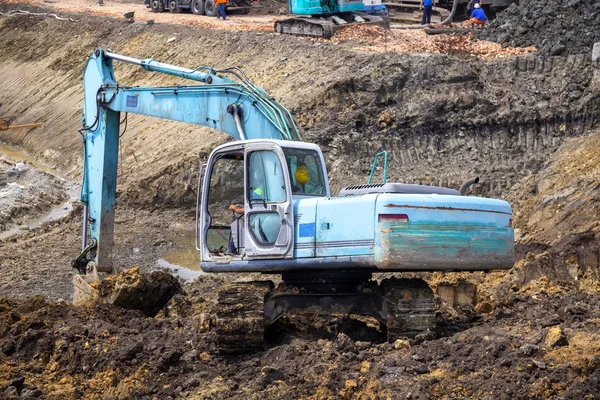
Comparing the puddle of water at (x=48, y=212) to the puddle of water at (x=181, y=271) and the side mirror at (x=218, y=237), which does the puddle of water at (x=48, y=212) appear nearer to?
the puddle of water at (x=181, y=271)

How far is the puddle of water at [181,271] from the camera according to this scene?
58.6 ft

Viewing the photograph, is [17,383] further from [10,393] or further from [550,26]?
[550,26]

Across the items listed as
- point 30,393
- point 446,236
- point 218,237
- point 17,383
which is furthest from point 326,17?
point 30,393

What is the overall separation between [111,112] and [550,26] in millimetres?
13068

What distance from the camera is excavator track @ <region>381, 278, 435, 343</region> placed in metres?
10.3

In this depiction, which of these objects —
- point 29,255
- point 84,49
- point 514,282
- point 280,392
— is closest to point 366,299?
point 280,392

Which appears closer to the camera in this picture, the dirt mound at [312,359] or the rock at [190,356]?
the dirt mound at [312,359]

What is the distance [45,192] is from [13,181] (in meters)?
1.21

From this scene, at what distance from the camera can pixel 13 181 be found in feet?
83.7

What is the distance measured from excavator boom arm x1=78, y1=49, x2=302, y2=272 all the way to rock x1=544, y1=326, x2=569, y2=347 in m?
5.45

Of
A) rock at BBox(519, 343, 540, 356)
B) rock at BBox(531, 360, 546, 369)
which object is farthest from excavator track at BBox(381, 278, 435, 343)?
rock at BBox(531, 360, 546, 369)

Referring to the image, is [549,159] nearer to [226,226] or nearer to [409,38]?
[409,38]

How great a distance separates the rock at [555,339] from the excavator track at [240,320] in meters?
2.78

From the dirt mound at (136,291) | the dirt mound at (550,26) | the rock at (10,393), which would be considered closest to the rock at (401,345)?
the rock at (10,393)
